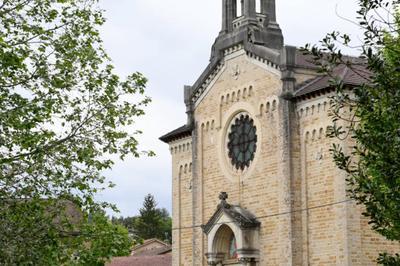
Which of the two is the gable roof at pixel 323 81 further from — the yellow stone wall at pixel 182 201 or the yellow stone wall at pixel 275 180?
the yellow stone wall at pixel 182 201

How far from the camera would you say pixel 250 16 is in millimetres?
39438

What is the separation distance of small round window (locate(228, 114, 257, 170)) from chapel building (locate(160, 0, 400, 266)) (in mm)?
42

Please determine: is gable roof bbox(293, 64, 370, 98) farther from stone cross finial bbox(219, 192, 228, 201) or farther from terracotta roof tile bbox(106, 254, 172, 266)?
terracotta roof tile bbox(106, 254, 172, 266)

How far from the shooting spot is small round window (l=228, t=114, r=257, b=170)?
38094 mm

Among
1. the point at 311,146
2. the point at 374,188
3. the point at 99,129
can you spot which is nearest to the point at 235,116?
the point at 311,146

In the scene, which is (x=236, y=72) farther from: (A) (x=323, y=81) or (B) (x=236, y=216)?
(B) (x=236, y=216)

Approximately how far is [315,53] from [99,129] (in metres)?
7.00

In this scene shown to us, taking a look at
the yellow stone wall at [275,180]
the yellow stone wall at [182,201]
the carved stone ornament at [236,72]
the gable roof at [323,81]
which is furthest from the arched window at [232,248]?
the gable roof at [323,81]

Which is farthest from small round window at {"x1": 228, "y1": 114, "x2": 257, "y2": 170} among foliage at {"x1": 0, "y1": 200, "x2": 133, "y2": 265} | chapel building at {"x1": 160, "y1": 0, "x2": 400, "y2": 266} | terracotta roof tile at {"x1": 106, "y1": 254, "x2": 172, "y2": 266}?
terracotta roof tile at {"x1": 106, "y1": 254, "x2": 172, "y2": 266}

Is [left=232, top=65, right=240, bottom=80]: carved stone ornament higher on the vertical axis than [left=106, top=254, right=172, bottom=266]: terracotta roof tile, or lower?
higher

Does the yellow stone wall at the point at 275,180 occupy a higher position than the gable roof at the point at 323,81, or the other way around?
the gable roof at the point at 323,81

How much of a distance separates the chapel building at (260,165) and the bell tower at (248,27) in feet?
0.17

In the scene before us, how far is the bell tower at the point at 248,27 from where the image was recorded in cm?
3869

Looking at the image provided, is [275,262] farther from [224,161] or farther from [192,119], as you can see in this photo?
[192,119]
